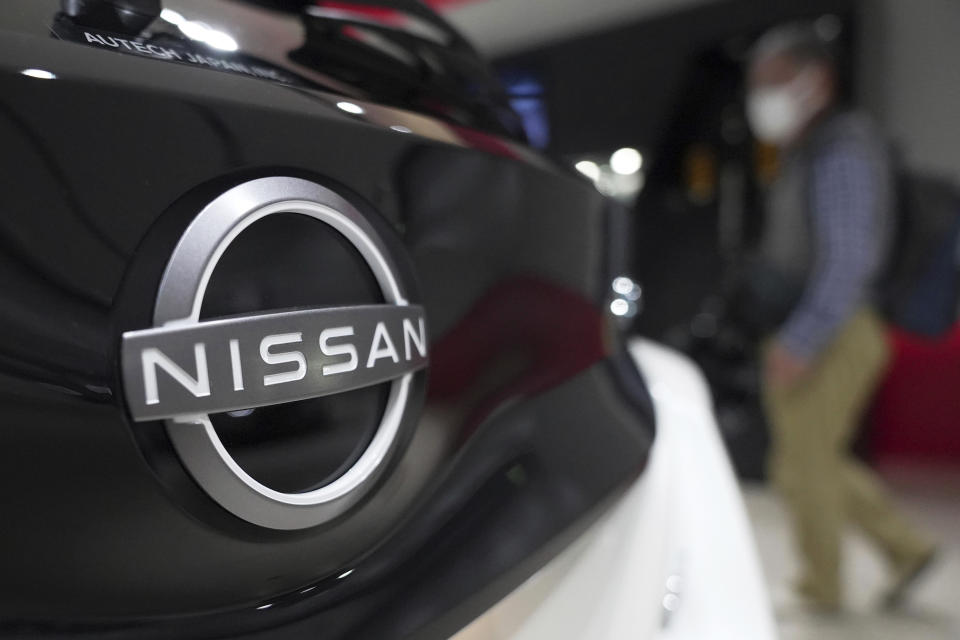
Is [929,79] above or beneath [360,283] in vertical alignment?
above

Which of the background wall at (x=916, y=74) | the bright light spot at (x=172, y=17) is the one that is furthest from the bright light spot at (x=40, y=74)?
the background wall at (x=916, y=74)

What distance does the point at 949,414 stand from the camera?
133 inches

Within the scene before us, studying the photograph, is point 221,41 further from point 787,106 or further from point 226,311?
point 787,106

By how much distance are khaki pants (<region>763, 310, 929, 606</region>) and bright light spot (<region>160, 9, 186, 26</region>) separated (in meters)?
1.81

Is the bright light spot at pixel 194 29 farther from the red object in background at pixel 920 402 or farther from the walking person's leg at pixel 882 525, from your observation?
the red object in background at pixel 920 402

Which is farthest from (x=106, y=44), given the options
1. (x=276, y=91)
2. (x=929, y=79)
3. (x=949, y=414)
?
(x=929, y=79)

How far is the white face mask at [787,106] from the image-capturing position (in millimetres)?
1828

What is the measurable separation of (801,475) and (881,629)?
421 mm

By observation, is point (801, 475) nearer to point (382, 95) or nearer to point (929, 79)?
point (382, 95)

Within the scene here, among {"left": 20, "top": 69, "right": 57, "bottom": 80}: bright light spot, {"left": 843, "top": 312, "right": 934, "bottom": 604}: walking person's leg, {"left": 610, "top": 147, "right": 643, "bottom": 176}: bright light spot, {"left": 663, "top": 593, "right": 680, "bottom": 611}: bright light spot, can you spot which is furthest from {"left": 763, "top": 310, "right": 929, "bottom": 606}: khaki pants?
{"left": 610, "top": 147, "right": 643, "bottom": 176}: bright light spot

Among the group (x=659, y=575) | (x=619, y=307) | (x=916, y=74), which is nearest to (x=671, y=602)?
(x=659, y=575)

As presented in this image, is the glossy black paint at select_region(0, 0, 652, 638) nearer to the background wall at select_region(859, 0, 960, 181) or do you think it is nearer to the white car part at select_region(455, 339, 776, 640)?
the white car part at select_region(455, 339, 776, 640)

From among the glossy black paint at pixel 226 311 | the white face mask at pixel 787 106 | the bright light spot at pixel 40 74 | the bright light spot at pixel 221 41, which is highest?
the white face mask at pixel 787 106

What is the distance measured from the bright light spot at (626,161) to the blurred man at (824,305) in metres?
2.86
